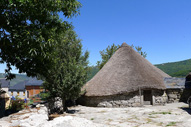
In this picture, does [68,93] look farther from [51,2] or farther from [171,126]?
[171,126]

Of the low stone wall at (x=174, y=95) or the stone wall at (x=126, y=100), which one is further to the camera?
the low stone wall at (x=174, y=95)

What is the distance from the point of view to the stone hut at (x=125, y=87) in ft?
51.5

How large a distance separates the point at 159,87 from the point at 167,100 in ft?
7.60

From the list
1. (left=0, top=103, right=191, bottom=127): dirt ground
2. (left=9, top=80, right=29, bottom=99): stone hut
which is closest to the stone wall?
(left=0, top=103, right=191, bottom=127): dirt ground

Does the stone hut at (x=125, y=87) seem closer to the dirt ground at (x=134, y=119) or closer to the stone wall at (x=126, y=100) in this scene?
the stone wall at (x=126, y=100)

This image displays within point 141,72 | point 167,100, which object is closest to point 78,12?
point 141,72

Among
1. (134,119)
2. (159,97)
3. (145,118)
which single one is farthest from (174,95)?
(134,119)

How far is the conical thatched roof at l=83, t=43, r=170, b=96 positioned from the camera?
1598cm

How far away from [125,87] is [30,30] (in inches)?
412

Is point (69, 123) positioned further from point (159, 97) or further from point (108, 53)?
point (108, 53)

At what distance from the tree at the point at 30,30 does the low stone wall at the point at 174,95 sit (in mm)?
12909

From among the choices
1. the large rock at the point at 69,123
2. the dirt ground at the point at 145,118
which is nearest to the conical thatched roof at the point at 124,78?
the dirt ground at the point at 145,118

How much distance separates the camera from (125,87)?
52.4ft

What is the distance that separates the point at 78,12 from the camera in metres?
11.0
